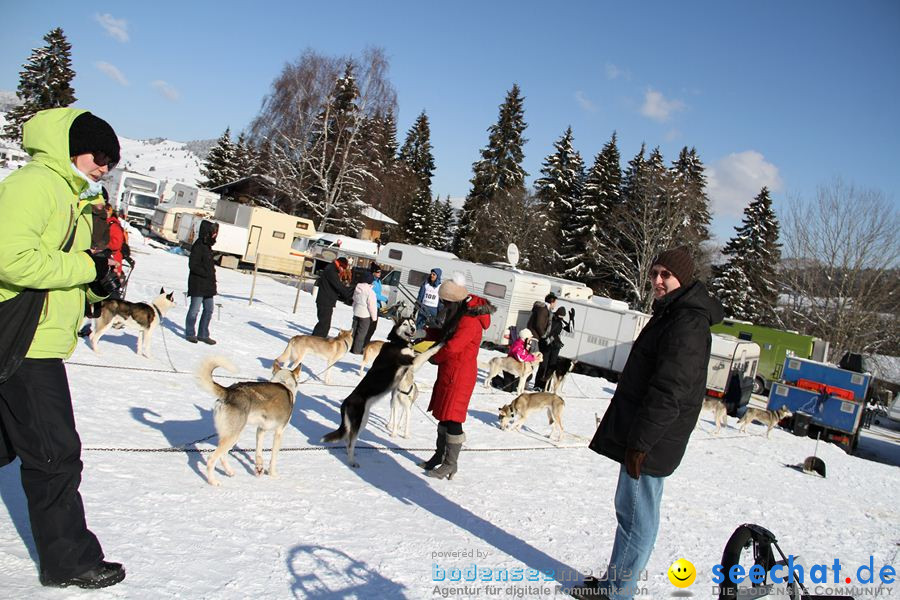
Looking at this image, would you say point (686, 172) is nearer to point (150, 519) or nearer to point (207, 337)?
point (207, 337)

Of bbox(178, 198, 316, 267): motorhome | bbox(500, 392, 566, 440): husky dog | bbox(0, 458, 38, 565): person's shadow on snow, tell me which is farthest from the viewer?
bbox(178, 198, 316, 267): motorhome

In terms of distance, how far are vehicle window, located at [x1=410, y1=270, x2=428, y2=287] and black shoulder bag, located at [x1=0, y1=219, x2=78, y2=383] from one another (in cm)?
1807

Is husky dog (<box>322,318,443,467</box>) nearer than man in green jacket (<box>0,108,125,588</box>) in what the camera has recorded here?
No

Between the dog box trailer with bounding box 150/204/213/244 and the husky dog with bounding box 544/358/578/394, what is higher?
the dog box trailer with bounding box 150/204/213/244

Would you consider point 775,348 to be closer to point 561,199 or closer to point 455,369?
point 561,199

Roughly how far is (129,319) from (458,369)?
4.85m

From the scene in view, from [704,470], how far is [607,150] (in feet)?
113

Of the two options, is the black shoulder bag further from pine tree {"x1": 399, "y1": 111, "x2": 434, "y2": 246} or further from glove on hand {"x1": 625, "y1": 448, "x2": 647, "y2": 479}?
pine tree {"x1": 399, "y1": 111, "x2": 434, "y2": 246}

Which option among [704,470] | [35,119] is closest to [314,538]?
[35,119]

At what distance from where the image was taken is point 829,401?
47.2 feet

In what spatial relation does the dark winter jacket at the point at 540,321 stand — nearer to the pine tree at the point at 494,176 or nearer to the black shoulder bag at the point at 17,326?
the black shoulder bag at the point at 17,326

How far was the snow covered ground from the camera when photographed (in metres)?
3.08

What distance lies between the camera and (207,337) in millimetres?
9141

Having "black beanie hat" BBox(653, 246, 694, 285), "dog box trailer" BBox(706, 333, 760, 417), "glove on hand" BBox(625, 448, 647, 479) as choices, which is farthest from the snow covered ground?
"dog box trailer" BBox(706, 333, 760, 417)
